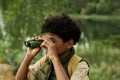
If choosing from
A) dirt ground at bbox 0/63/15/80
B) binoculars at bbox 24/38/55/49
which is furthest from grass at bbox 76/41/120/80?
binoculars at bbox 24/38/55/49

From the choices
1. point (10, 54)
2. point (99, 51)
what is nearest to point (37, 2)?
point (10, 54)

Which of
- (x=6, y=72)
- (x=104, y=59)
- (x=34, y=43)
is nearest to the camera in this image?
(x=34, y=43)

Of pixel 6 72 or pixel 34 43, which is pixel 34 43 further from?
pixel 6 72

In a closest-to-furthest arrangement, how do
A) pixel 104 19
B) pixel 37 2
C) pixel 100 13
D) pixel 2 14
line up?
1. pixel 37 2
2. pixel 2 14
3. pixel 104 19
4. pixel 100 13

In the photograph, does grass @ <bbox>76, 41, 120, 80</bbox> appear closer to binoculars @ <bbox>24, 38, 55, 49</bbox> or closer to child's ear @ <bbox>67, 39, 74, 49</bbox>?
child's ear @ <bbox>67, 39, 74, 49</bbox>

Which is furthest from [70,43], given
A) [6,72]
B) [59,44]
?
[6,72]

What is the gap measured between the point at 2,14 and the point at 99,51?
199 inches

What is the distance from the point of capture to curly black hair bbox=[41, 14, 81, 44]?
3906mm

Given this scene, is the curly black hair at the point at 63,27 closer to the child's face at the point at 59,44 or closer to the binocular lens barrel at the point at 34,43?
the child's face at the point at 59,44

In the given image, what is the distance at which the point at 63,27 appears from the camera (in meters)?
3.91

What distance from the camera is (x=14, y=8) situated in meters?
8.49

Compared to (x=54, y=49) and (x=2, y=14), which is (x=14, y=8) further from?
(x=54, y=49)

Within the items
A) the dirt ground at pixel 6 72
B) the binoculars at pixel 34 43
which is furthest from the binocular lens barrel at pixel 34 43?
the dirt ground at pixel 6 72

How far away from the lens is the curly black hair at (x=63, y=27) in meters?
3.91
